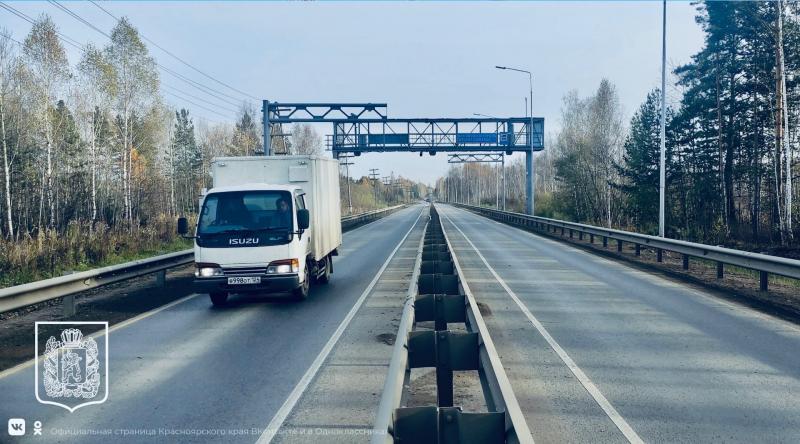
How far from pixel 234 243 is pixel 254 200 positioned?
3.80ft

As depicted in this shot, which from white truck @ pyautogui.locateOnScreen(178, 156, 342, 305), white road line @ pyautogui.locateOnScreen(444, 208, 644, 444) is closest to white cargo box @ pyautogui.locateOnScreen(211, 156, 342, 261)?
white truck @ pyautogui.locateOnScreen(178, 156, 342, 305)

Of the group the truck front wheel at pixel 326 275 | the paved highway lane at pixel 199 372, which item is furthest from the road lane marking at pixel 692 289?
the truck front wheel at pixel 326 275

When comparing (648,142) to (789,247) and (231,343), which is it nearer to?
(789,247)

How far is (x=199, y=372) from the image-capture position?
20.6ft

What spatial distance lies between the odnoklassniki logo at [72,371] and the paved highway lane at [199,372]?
124mm

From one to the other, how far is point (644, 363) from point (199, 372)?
4707mm

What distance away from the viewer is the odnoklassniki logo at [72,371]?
5504 mm

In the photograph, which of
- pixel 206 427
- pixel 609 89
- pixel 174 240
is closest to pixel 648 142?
pixel 609 89

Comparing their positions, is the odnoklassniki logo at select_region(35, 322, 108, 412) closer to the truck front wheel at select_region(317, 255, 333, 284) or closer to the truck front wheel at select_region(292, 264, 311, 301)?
the truck front wheel at select_region(292, 264, 311, 301)

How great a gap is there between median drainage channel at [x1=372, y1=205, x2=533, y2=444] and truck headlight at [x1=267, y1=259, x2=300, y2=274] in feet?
8.28

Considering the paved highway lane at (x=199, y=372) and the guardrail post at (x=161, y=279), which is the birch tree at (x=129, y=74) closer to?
the guardrail post at (x=161, y=279)

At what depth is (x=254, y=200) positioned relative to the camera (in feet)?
35.9

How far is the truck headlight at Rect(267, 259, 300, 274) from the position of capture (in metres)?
10.1

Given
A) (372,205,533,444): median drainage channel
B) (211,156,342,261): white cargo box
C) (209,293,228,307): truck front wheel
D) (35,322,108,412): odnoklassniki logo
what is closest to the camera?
(372,205,533,444): median drainage channel
